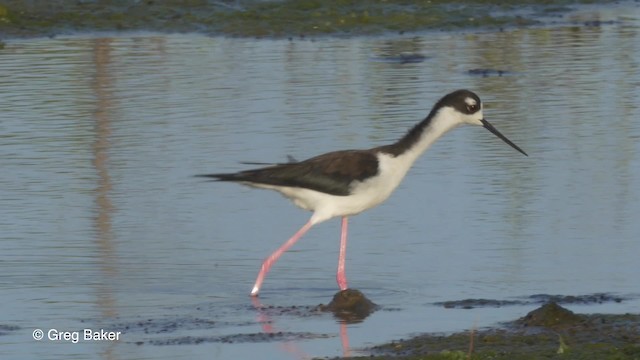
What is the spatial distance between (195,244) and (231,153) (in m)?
2.44

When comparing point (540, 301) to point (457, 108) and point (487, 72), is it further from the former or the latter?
point (487, 72)

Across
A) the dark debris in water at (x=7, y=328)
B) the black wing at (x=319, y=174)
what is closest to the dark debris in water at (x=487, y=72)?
the black wing at (x=319, y=174)

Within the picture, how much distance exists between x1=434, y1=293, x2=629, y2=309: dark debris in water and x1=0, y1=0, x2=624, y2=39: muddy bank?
10404 millimetres

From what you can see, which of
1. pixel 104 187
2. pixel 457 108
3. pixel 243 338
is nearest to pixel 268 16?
pixel 104 187

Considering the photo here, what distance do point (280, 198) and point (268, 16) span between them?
8.47 metres

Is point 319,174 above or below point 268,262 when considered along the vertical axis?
above

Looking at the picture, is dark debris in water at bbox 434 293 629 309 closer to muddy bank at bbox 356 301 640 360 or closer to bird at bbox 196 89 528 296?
muddy bank at bbox 356 301 640 360

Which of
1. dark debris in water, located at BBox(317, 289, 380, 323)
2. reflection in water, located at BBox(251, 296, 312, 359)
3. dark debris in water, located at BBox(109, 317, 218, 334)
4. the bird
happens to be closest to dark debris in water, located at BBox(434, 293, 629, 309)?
dark debris in water, located at BBox(317, 289, 380, 323)

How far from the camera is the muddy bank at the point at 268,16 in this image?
18375 mm

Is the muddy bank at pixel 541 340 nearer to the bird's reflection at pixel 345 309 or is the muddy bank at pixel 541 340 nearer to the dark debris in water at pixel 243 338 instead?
the dark debris in water at pixel 243 338

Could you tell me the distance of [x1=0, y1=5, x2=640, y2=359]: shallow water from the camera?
7883 millimetres

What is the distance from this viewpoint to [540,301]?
7.94m

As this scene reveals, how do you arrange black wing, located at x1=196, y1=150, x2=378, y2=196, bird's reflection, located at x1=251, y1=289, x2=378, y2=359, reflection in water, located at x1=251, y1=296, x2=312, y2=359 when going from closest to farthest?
reflection in water, located at x1=251, y1=296, x2=312, y2=359, bird's reflection, located at x1=251, y1=289, x2=378, y2=359, black wing, located at x1=196, y1=150, x2=378, y2=196

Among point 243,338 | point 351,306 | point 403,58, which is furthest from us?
point 403,58
